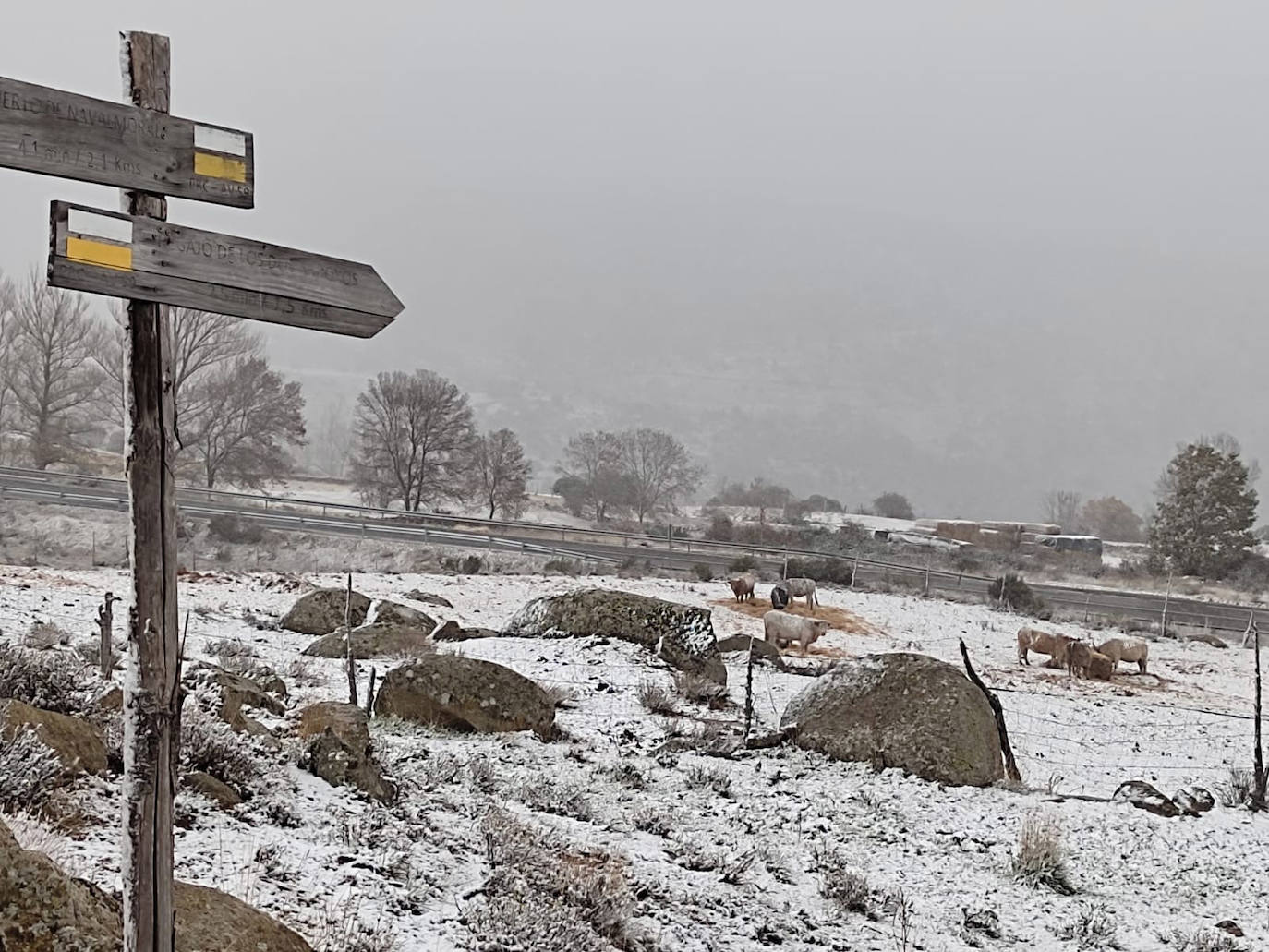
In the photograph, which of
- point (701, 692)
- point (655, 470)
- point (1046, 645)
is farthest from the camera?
point (655, 470)

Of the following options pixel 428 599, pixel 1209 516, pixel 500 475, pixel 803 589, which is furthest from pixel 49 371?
pixel 1209 516

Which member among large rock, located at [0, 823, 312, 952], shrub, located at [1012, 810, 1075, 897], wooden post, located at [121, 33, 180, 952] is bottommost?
shrub, located at [1012, 810, 1075, 897]

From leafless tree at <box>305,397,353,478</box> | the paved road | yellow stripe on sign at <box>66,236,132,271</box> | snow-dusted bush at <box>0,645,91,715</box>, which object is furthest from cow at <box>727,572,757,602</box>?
leafless tree at <box>305,397,353,478</box>

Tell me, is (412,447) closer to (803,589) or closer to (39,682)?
(803,589)

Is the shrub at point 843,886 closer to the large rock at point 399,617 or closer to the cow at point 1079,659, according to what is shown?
the large rock at point 399,617

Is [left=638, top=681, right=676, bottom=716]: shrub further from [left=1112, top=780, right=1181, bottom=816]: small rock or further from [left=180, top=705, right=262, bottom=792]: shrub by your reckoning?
[left=180, top=705, right=262, bottom=792]: shrub

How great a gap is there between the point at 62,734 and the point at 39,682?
3.29ft

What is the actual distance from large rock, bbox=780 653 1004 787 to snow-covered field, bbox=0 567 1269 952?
280 millimetres

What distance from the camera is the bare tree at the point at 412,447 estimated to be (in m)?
48.9

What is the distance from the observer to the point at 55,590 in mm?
15641

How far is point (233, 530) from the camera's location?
34.4 metres

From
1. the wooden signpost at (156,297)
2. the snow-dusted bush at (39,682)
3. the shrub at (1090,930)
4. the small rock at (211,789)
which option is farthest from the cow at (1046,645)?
the wooden signpost at (156,297)

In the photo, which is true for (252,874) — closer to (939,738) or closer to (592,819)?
(592,819)

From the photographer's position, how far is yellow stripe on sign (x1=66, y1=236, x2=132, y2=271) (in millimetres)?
3049
